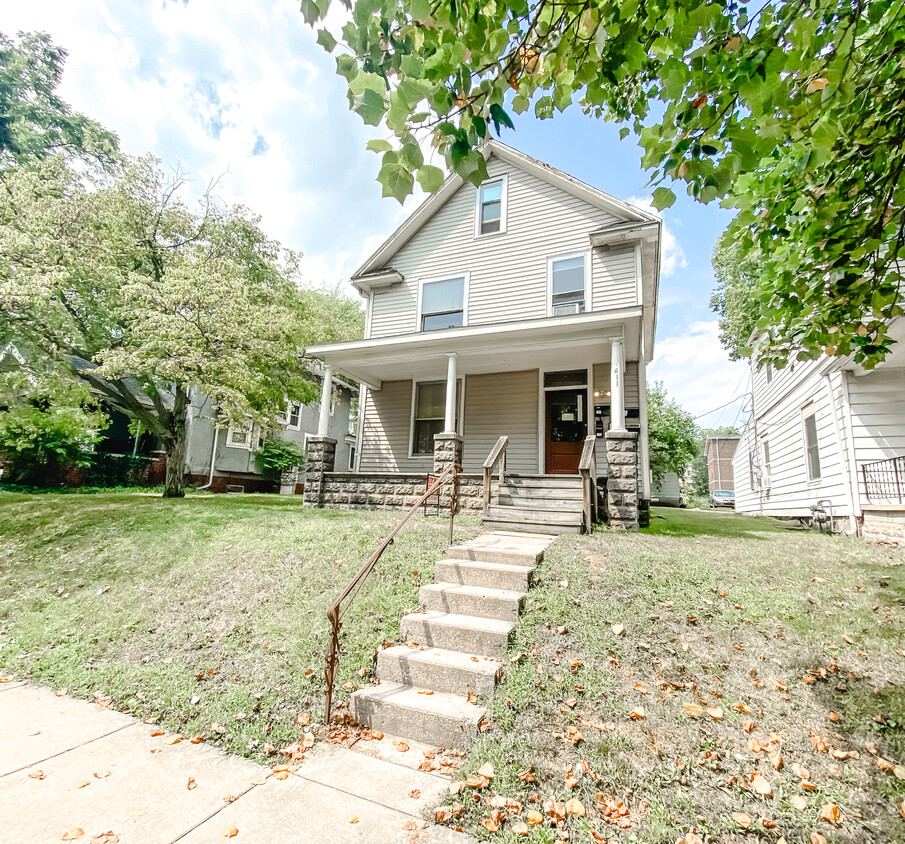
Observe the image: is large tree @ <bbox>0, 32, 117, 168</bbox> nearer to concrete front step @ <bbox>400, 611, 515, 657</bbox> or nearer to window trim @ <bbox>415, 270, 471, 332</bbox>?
window trim @ <bbox>415, 270, 471, 332</bbox>

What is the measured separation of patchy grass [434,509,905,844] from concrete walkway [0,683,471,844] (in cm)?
39

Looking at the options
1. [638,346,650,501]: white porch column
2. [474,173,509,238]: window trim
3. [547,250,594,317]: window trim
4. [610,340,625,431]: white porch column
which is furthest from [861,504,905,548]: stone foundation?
[474,173,509,238]: window trim

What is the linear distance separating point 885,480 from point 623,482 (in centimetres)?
435

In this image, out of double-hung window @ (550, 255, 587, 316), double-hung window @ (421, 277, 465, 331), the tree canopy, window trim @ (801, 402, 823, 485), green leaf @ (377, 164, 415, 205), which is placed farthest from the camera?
the tree canopy

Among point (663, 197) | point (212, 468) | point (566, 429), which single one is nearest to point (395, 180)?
point (663, 197)

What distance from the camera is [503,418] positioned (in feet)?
34.0

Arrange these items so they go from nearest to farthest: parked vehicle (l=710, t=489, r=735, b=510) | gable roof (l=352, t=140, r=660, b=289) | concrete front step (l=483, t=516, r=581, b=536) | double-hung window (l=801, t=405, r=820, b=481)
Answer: concrete front step (l=483, t=516, r=581, b=536), double-hung window (l=801, t=405, r=820, b=481), gable roof (l=352, t=140, r=660, b=289), parked vehicle (l=710, t=489, r=735, b=510)

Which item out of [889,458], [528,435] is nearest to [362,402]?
[528,435]

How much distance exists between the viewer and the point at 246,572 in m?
5.11

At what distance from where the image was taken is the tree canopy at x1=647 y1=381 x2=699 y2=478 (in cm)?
2567

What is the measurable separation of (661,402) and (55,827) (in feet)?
103

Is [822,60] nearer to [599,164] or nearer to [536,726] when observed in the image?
[536,726]

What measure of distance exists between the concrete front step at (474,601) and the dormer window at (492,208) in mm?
9353

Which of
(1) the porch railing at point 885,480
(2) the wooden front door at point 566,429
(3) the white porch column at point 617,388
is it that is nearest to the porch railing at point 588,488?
(3) the white porch column at point 617,388
